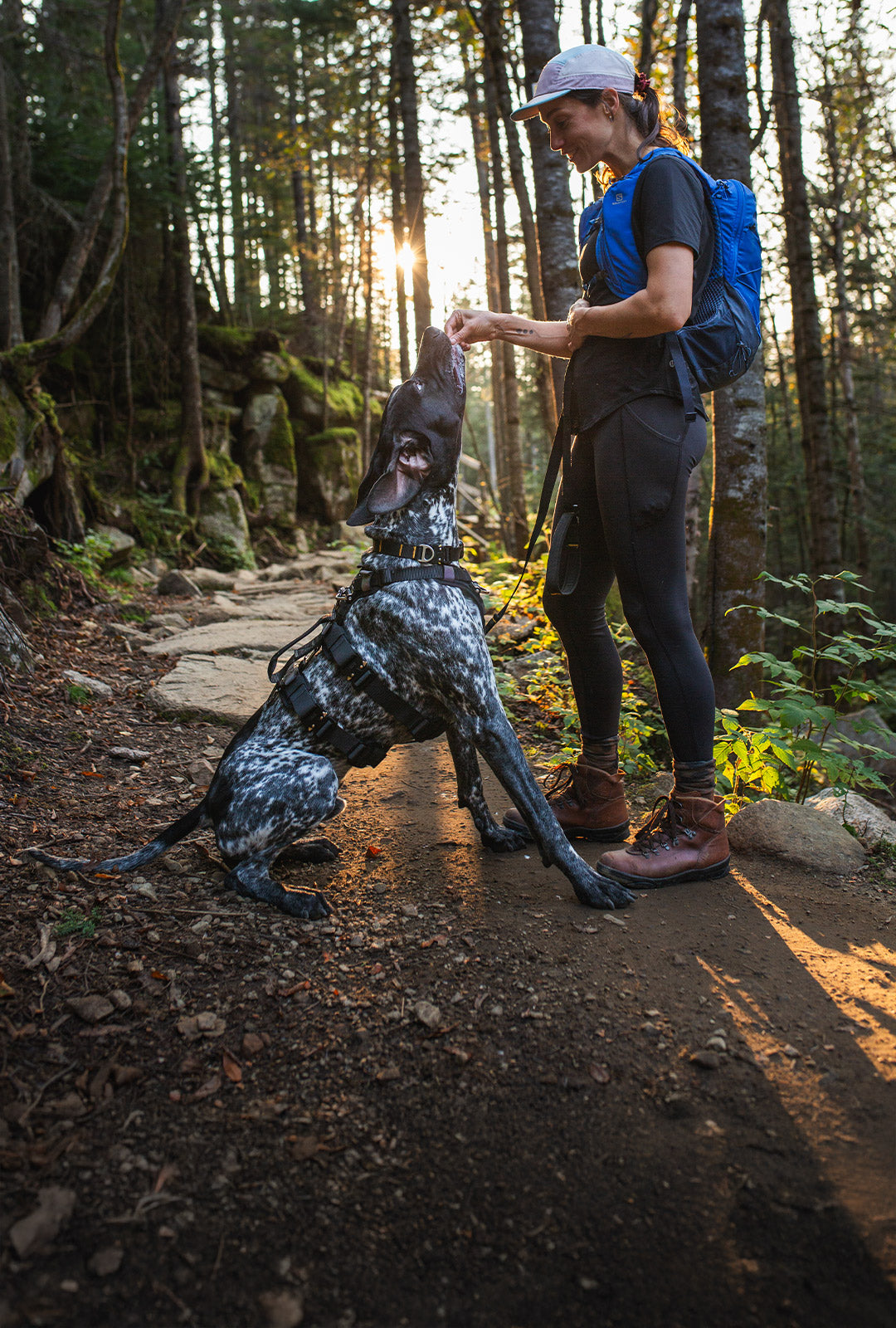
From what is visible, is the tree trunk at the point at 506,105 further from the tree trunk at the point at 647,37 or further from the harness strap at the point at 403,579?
the harness strap at the point at 403,579

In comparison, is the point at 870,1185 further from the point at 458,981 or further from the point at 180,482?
the point at 180,482

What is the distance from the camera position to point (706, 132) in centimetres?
456

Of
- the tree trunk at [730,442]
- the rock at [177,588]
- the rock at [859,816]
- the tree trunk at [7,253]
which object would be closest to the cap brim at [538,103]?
the tree trunk at [730,442]

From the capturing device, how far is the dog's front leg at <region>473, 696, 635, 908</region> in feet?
8.07

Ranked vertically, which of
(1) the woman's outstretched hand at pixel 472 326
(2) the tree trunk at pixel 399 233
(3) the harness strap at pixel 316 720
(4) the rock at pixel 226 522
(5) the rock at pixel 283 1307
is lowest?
(5) the rock at pixel 283 1307

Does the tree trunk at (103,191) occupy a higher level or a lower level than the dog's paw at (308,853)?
higher

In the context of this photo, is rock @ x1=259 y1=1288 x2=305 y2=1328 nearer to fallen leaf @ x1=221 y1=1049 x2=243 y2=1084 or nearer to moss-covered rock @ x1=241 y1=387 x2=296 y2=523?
fallen leaf @ x1=221 y1=1049 x2=243 y2=1084

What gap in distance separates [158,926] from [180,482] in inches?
447

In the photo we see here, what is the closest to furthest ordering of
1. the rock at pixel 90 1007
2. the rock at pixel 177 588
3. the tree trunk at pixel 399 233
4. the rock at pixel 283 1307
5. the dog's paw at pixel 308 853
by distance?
the rock at pixel 283 1307 < the rock at pixel 90 1007 < the dog's paw at pixel 308 853 < the rock at pixel 177 588 < the tree trunk at pixel 399 233

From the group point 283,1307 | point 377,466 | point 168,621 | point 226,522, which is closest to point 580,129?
point 377,466

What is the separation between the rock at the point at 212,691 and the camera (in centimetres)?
462

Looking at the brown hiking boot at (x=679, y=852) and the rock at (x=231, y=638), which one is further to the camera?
the rock at (x=231, y=638)

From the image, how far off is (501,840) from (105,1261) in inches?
74.5

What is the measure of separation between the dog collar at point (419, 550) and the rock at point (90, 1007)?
164 cm
